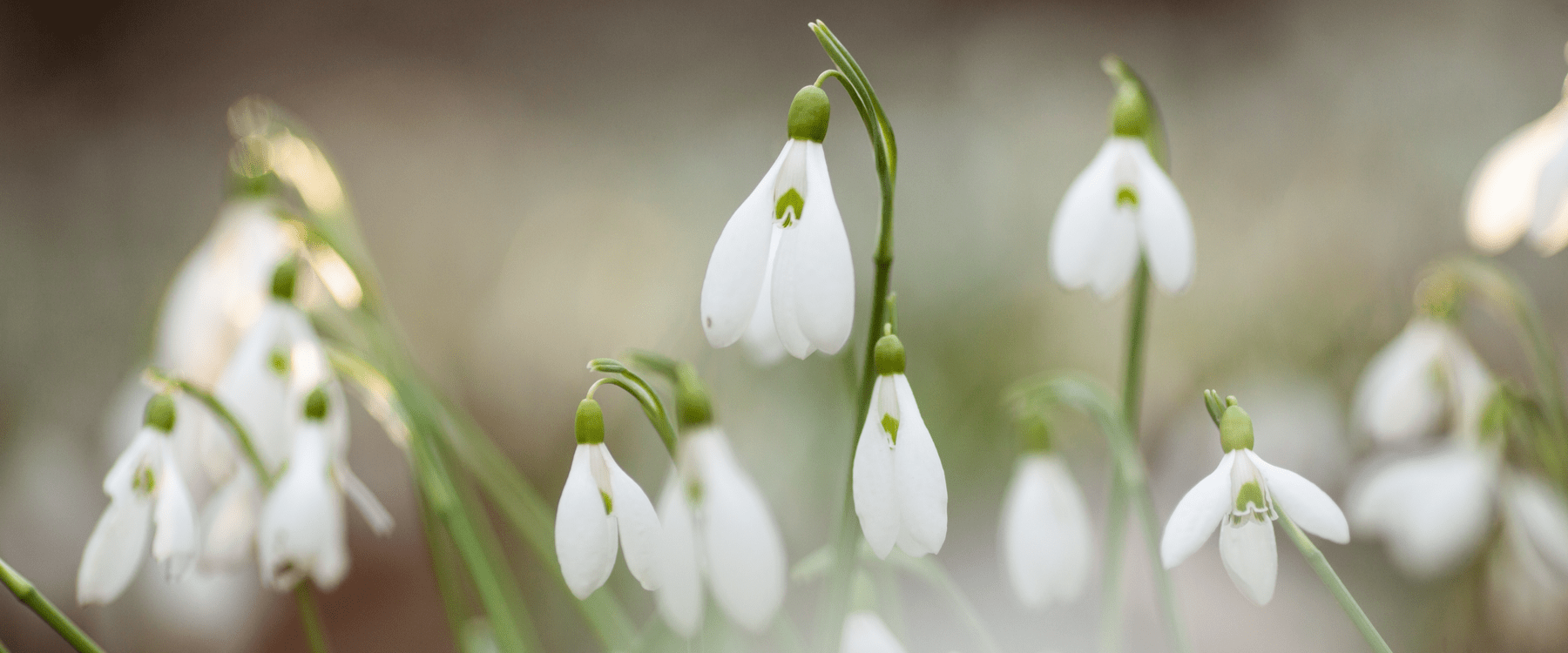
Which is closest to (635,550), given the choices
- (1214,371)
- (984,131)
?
(1214,371)

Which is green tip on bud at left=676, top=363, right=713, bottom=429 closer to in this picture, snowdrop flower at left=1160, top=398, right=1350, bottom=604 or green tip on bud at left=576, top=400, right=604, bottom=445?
green tip on bud at left=576, top=400, right=604, bottom=445

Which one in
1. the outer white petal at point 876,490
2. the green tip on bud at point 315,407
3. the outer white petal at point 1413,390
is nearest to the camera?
the outer white petal at point 876,490

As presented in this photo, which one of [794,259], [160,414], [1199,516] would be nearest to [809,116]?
[794,259]

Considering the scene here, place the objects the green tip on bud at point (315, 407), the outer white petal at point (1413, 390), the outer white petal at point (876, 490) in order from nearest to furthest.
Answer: the outer white petal at point (876, 490), the green tip on bud at point (315, 407), the outer white petal at point (1413, 390)

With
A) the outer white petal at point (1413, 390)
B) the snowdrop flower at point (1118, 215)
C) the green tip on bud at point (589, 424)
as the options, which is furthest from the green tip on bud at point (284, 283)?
the outer white petal at point (1413, 390)

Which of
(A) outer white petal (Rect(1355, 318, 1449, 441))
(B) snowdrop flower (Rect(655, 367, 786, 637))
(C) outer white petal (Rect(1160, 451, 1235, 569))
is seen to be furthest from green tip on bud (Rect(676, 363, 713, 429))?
(A) outer white petal (Rect(1355, 318, 1449, 441))

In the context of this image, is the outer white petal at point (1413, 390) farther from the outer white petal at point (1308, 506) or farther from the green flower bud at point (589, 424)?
the green flower bud at point (589, 424)
